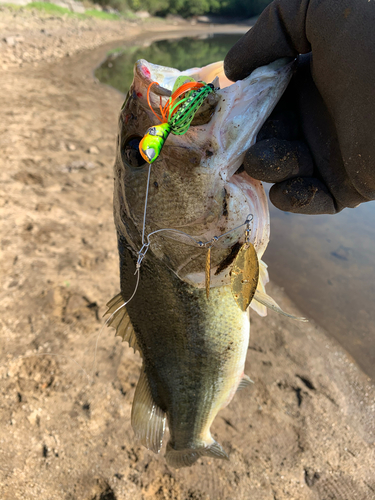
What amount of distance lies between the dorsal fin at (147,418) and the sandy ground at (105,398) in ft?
2.99

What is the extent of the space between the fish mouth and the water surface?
3.61m

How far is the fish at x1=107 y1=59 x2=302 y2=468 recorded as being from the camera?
51.5 inches

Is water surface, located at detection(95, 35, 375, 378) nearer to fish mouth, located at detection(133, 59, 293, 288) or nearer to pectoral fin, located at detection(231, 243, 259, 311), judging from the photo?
pectoral fin, located at detection(231, 243, 259, 311)

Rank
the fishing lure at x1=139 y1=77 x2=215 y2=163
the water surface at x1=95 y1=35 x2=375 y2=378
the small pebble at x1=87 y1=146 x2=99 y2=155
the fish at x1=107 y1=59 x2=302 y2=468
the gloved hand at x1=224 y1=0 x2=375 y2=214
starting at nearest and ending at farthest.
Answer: the gloved hand at x1=224 y1=0 x2=375 y2=214 < the fishing lure at x1=139 y1=77 x2=215 y2=163 < the fish at x1=107 y1=59 x2=302 y2=468 < the water surface at x1=95 y1=35 x2=375 y2=378 < the small pebble at x1=87 y1=146 x2=99 y2=155

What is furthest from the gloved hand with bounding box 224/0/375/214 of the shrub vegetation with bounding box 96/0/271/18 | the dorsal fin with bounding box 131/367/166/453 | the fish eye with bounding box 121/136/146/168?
the shrub vegetation with bounding box 96/0/271/18

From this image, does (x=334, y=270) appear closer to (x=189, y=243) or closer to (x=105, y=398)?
(x=105, y=398)

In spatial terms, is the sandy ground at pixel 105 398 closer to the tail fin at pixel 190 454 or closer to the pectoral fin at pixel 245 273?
the tail fin at pixel 190 454

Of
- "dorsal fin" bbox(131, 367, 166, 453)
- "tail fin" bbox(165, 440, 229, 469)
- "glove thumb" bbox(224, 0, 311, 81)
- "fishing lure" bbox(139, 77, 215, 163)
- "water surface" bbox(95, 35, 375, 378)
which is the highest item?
"glove thumb" bbox(224, 0, 311, 81)

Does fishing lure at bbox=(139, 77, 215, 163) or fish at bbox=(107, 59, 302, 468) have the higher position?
fishing lure at bbox=(139, 77, 215, 163)

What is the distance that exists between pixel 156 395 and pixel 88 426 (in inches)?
49.7

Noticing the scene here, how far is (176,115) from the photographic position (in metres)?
1.19

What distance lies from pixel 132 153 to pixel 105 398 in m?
2.59

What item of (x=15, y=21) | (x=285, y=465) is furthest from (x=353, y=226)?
(x=15, y=21)

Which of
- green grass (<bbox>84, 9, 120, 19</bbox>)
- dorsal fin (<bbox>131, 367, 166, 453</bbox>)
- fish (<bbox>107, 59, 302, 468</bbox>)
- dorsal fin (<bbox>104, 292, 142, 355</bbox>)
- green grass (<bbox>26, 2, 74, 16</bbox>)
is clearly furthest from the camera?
green grass (<bbox>84, 9, 120, 19</bbox>)
